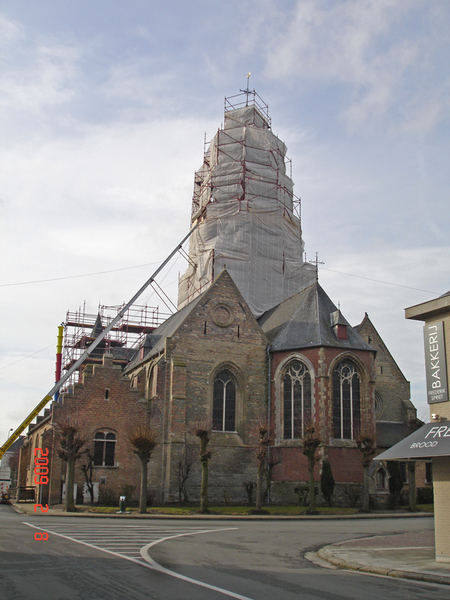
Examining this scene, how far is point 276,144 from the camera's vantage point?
55.1 meters

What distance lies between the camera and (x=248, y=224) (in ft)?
164

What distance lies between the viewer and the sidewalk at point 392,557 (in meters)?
11.2

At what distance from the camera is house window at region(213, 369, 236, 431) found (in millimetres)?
A: 35719

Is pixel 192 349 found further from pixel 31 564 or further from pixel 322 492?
pixel 31 564

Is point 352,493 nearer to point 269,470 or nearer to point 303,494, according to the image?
point 303,494

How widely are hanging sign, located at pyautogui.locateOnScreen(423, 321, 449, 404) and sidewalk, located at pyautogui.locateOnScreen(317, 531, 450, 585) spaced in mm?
3594

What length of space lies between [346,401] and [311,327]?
5.00 m

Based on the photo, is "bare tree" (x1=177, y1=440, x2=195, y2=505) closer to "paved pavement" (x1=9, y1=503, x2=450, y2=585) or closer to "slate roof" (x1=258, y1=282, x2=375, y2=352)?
"slate roof" (x1=258, y1=282, x2=375, y2=352)

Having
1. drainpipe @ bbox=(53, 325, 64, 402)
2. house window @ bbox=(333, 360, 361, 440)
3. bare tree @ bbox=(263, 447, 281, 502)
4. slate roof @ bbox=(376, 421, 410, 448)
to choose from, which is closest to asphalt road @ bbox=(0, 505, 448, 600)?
bare tree @ bbox=(263, 447, 281, 502)

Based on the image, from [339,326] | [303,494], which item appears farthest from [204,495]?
[339,326]

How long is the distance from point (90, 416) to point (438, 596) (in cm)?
2764

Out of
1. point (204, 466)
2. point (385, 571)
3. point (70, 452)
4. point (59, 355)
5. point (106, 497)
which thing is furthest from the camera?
point (59, 355)

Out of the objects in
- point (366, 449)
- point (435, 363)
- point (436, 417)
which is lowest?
point (366, 449)

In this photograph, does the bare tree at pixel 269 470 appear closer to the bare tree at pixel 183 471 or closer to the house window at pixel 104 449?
the bare tree at pixel 183 471
